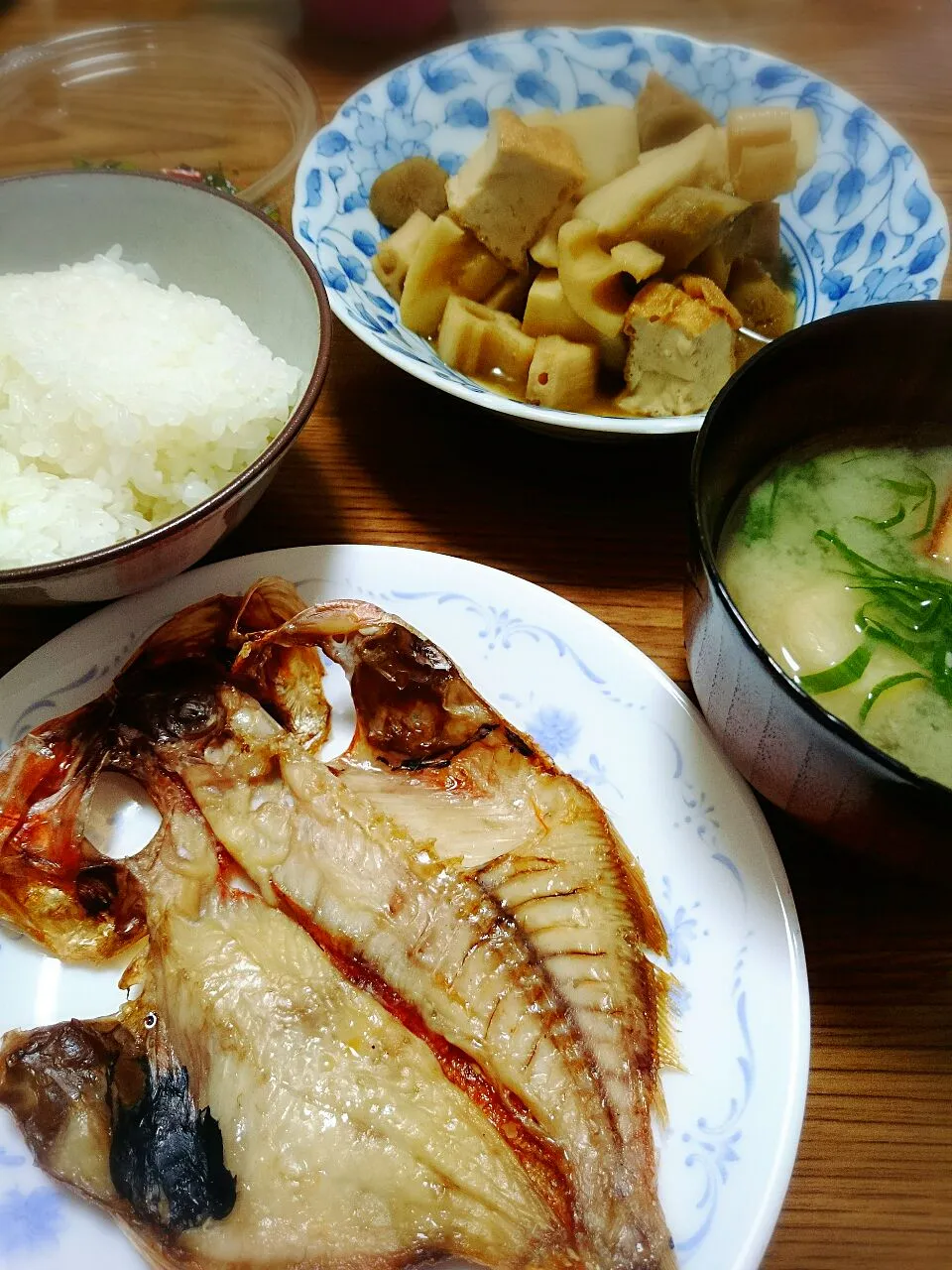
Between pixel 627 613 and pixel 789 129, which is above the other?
pixel 789 129

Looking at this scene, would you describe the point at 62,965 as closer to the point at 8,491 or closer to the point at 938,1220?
the point at 8,491

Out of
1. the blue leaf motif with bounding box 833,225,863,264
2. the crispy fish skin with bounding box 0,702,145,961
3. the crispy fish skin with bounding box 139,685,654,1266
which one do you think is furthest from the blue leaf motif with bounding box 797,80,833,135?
the crispy fish skin with bounding box 0,702,145,961

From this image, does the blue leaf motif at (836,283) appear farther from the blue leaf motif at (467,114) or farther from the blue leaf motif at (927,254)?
the blue leaf motif at (467,114)

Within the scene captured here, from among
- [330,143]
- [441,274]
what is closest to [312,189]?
[330,143]

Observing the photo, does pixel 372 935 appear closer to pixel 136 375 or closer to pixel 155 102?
pixel 136 375

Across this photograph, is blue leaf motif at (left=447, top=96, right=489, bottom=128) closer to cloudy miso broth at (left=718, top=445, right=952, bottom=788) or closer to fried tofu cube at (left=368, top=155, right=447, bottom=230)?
fried tofu cube at (left=368, top=155, right=447, bottom=230)

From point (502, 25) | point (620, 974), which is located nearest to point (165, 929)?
point (620, 974)
